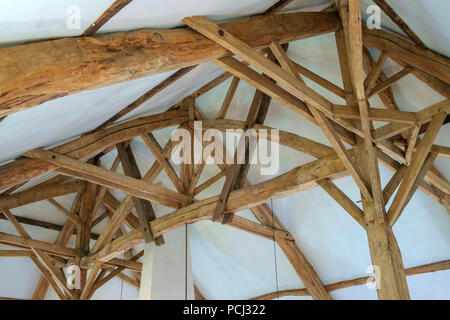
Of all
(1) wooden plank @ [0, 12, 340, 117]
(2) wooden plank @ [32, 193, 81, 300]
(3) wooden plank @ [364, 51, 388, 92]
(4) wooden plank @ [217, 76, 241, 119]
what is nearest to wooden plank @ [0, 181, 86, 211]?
(2) wooden plank @ [32, 193, 81, 300]

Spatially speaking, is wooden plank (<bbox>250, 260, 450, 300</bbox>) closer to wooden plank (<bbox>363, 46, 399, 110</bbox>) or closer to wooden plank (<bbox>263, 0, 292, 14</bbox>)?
wooden plank (<bbox>363, 46, 399, 110</bbox>)

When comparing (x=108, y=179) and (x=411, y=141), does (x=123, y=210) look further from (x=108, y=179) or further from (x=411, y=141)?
(x=411, y=141)

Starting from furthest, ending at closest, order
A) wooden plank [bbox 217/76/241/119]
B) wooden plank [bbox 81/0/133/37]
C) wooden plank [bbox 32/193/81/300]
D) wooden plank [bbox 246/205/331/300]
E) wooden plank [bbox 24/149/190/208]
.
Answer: wooden plank [bbox 32/193/81/300]
wooden plank [bbox 246/205/331/300]
wooden plank [bbox 217/76/241/119]
wooden plank [bbox 24/149/190/208]
wooden plank [bbox 81/0/133/37]

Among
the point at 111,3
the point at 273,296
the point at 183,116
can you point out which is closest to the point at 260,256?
the point at 273,296

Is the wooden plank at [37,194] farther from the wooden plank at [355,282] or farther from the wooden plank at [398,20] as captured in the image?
the wooden plank at [398,20]

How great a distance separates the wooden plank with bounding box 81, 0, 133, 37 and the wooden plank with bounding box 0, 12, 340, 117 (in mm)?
51

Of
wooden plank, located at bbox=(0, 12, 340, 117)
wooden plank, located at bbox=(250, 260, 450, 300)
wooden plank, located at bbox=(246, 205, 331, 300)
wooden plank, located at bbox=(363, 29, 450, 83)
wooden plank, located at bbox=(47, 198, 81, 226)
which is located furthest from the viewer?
wooden plank, located at bbox=(47, 198, 81, 226)

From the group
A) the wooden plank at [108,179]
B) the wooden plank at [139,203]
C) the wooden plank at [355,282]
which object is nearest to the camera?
the wooden plank at [108,179]

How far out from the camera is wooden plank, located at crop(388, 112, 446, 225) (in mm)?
3920

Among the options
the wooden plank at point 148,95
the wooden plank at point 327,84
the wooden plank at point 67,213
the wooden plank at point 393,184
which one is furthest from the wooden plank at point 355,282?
the wooden plank at point 148,95

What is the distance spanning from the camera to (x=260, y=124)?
224 inches

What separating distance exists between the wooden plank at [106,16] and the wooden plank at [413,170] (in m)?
2.78

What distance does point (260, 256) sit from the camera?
26.1 ft

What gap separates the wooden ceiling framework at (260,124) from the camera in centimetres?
288
